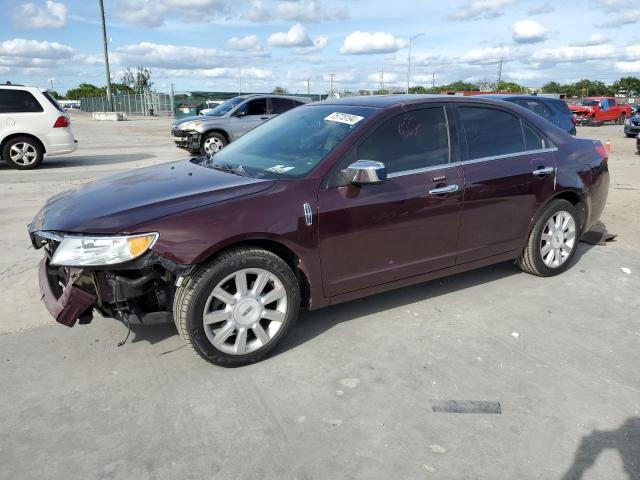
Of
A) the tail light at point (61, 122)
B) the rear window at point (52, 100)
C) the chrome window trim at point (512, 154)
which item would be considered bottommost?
the chrome window trim at point (512, 154)

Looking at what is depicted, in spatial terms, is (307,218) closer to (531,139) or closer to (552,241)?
(531,139)

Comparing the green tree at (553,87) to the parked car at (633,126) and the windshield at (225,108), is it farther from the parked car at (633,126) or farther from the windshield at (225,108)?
the windshield at (225,108)

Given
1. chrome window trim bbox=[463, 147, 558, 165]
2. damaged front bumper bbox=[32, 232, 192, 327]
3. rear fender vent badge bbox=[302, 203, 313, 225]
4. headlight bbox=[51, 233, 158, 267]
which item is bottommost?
damaged front bumper bbox=[32, 232, 192, 327]

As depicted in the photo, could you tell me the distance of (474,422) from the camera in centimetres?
284

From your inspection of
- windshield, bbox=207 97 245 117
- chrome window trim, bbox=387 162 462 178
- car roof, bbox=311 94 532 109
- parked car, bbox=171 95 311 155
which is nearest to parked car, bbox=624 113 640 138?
parked car, bbox=171 95 311 155

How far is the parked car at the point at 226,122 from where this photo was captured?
1376 cm

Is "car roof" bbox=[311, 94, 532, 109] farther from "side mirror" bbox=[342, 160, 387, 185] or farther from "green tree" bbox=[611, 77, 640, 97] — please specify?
"green tree" bbox=[611, 77, 640, 97]

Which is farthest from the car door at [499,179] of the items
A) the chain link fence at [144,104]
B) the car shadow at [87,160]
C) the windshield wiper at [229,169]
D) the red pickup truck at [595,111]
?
the chain link fence at [144,104]

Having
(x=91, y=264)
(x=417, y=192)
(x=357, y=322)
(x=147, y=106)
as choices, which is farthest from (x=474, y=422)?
(x=147, y=106)

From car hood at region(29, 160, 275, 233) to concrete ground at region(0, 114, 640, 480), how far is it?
3.09ft

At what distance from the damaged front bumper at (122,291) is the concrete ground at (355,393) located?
411 mm

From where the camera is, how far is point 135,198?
3314mm

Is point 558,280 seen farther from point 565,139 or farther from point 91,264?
point 91,264

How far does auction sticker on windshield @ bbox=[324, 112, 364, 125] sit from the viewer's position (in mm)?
3851
